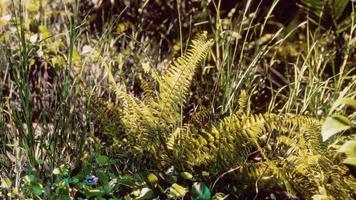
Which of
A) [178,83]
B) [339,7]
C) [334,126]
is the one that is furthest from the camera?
[339,7]

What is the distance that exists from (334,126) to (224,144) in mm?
417

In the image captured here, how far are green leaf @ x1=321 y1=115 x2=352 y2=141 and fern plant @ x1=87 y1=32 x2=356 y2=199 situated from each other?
20 centimetres

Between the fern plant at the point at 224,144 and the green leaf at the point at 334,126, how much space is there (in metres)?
0.20

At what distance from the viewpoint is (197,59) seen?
1.78 m

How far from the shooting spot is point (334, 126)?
138cm

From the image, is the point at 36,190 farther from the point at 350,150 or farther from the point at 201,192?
the point at 350,150

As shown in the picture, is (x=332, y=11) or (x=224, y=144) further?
(x=332, y=11)

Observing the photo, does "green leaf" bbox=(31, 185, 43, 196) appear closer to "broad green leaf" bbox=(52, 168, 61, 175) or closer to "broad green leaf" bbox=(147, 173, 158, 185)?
"broad green leaf" bbox=(52, 168, 61, 175)

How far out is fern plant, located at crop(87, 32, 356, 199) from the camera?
64.1 inches

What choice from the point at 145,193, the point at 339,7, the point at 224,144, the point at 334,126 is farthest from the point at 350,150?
the point at 339,7

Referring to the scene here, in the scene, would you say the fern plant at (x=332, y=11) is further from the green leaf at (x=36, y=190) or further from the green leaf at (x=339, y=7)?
the green leaf at (x=36, y=190)

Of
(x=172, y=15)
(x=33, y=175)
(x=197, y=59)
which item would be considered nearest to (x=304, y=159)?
(x=197, y=59)

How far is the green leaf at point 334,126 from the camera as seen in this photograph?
136 cm

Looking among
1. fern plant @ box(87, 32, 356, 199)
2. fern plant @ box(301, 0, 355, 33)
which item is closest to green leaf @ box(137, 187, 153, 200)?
fern plant @ box(87, 32, 356, 199)
